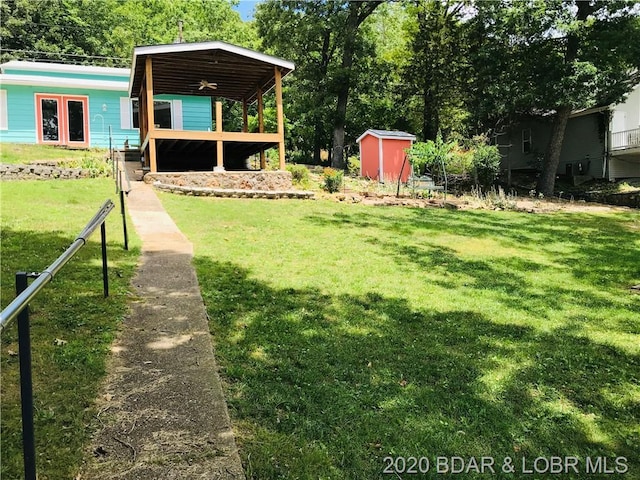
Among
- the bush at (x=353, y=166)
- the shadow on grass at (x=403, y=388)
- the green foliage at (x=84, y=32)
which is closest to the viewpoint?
the shadow on grass at (x=403, y=388)

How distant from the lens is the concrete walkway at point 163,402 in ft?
7.45

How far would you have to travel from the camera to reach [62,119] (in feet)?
63.8

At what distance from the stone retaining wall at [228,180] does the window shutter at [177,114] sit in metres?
7.33

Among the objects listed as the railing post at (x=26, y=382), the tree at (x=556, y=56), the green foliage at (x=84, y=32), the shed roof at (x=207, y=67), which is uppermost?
the green foliage at (x=84, y=32)

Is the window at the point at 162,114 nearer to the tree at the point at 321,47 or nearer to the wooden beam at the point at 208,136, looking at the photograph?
the wooden beam at the point at 208,136

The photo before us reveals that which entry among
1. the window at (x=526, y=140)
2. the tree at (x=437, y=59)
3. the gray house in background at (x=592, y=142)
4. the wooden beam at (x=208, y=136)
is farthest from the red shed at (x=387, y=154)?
the window at (x=526, y=140)

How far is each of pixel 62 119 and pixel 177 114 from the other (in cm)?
435

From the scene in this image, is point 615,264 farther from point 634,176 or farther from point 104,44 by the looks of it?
point 104,44

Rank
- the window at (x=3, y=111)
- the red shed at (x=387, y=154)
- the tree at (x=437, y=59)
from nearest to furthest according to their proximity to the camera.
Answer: the window at (x=3, y=111) < the red shed at (x=387, y=154) < the tree at (x=437, y=59)

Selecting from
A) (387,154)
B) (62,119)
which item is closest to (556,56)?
(387,154)

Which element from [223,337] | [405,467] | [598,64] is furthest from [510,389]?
[598,64]

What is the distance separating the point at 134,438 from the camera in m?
2.46

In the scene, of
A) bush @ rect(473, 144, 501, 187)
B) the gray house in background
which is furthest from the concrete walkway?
the gray house in background

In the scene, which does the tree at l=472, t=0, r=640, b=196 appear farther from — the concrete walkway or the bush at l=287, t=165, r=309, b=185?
the concrete walkway
